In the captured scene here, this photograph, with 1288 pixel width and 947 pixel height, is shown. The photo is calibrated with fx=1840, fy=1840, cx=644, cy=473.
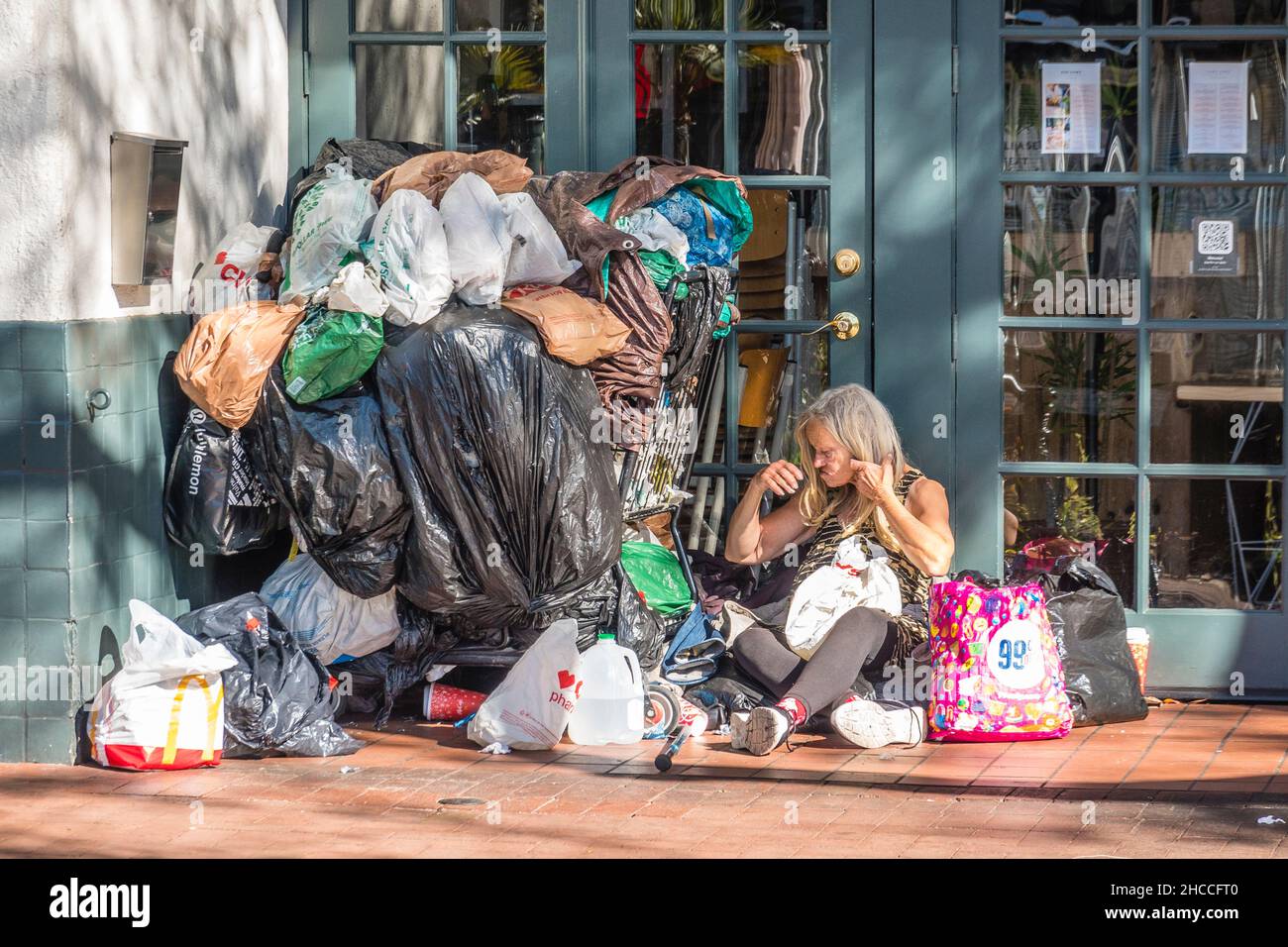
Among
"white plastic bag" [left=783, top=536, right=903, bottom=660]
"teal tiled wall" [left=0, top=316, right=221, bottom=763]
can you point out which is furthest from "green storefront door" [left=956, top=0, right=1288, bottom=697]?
"teal tiled wall" [left=0, top=316, right=221, bottom=763]

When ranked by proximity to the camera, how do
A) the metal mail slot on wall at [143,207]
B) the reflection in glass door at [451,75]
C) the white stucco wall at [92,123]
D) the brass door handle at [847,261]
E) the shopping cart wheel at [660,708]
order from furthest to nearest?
the reflection in glass door at [451,75] < the brass door handle at [847,261] < the shopping cart wheel at [660,708] < the metal mail slot on wall at [143,207] < the white stucco wall at [92,123]

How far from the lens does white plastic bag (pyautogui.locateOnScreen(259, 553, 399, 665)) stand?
20.1 ft

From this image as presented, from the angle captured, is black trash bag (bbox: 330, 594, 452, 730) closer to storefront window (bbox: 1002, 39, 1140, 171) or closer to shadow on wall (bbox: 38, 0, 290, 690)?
shadow on wall (bbox: 38, 0, 290, 690)

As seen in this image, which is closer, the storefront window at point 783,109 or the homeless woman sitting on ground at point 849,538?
the homeless woman sitting on ground at point 849,538

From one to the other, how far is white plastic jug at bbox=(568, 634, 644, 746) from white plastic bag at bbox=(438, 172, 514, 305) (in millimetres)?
1230

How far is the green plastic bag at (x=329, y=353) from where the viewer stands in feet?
19.2

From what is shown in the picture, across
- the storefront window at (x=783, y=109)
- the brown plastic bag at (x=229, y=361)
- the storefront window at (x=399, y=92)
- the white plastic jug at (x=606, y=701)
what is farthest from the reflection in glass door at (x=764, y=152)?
the brown plastic bag at (x=229, y=361)

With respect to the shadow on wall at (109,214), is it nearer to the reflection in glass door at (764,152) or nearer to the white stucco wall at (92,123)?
the white stucco wall at (92,123)

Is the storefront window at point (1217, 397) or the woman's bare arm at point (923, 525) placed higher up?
the storefront window at point (1217, 397)

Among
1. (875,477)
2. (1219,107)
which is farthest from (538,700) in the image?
(1219,107)

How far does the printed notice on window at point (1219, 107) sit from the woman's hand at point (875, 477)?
165 centimetres

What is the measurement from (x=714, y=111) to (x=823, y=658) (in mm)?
2106

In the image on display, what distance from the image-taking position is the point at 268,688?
19.0 feet

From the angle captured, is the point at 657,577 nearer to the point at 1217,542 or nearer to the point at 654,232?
the point at 654,232
